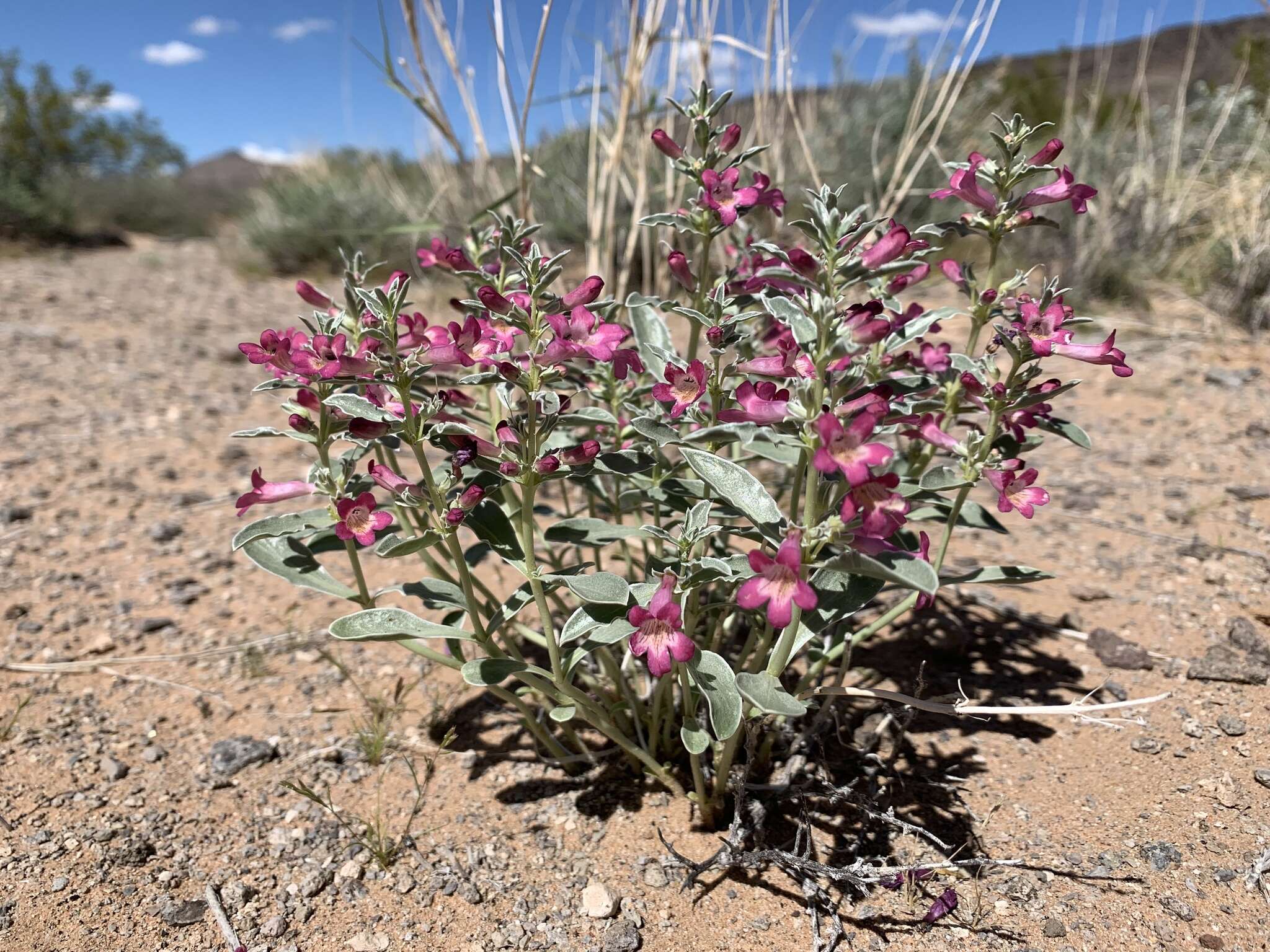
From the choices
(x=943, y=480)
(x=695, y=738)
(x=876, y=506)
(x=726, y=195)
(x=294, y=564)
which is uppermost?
(x=726, y=195)

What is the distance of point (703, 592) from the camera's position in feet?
7.61

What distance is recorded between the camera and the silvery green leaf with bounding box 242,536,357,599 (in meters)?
1.63

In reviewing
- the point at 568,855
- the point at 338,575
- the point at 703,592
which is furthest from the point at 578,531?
the point at 338,575

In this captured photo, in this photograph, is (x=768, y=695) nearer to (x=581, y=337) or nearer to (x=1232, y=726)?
(x=581, y=337)

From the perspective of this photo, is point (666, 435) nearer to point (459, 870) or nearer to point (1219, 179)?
point (459, 870)

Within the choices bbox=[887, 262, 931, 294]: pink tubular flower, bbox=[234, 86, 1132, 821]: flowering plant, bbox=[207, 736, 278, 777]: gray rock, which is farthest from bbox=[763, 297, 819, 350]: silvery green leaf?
bbox=[207, 736, 278, 777]: gray rock

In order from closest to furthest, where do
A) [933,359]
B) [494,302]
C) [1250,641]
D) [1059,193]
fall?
Result: [494,302] < [1059,193] < [933,359] < [1250,641]

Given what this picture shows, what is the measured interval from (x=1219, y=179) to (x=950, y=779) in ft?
23.6

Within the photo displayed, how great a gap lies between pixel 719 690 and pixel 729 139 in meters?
0.96

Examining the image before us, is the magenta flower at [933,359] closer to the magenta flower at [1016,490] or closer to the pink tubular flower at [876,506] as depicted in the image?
the magenta flower at [1016,490]

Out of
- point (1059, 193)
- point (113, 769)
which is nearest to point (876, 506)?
point (1059, 193)

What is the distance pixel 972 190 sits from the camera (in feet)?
4.76

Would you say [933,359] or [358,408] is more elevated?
[358,408]

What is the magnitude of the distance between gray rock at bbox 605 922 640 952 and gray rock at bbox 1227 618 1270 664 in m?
1.66
